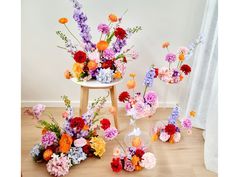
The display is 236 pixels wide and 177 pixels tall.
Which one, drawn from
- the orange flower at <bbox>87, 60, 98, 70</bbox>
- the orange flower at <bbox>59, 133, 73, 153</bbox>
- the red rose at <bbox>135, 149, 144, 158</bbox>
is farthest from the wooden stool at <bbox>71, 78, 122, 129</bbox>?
the red rose at <bbox>135, 149, 144, 158</bbox>

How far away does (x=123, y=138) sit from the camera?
227 centimetres

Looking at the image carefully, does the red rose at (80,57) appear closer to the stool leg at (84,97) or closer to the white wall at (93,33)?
the stool leg at (84,97)

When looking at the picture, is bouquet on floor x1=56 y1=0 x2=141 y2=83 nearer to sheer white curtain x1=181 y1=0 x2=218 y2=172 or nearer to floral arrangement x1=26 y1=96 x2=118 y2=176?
floral arrangement x1=26 y1=96 x2=118 y2=176

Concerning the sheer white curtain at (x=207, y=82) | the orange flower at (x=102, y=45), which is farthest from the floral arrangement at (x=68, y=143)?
the sheer white curtain at (x=207, y=82)

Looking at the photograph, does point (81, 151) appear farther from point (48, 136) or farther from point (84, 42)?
point (84, 42)

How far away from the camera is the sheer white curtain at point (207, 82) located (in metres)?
1.96

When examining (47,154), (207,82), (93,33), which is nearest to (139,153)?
(47,154)

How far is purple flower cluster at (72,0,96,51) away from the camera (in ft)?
6.57

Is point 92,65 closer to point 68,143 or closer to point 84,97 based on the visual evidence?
point 84,97

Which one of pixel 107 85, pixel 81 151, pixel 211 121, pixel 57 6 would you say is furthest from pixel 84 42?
pixel 211 121

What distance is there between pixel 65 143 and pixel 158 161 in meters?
0.63
